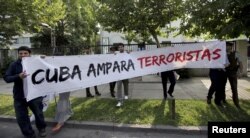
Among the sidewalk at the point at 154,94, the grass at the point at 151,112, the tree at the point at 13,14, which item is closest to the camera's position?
the sidewalk at the point at 154,94

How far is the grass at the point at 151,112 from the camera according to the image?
7.13 metres

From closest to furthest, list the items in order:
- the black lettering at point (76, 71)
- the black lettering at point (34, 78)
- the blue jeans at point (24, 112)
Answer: the blue jeans at point (24, 112), the black lettering at point (34, 78), the black lettering at point (76, 71)

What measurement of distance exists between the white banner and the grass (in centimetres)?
88

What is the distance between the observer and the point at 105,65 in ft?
24.9

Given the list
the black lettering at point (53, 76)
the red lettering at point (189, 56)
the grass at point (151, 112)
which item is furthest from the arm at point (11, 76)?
the red lettering at point (189, 56)

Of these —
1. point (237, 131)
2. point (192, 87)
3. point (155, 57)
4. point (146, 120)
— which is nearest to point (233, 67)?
point (155, 57)

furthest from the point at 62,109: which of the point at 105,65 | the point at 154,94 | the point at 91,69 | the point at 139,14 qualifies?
the point at 139,14

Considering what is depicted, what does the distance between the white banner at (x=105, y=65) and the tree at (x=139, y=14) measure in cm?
531

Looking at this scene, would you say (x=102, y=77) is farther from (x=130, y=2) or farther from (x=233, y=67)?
(x=130, y=2)

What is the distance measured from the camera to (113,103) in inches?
344

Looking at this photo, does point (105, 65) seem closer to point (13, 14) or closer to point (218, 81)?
point (218, 81)

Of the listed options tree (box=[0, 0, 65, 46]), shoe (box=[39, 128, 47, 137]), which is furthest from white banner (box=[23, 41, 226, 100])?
tree (box=[0, 0, 65, 46])

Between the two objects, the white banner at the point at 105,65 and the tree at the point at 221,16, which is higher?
the tree at the point at 221,16

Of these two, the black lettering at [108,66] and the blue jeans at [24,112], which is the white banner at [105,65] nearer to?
the black lettering at [108,66]
